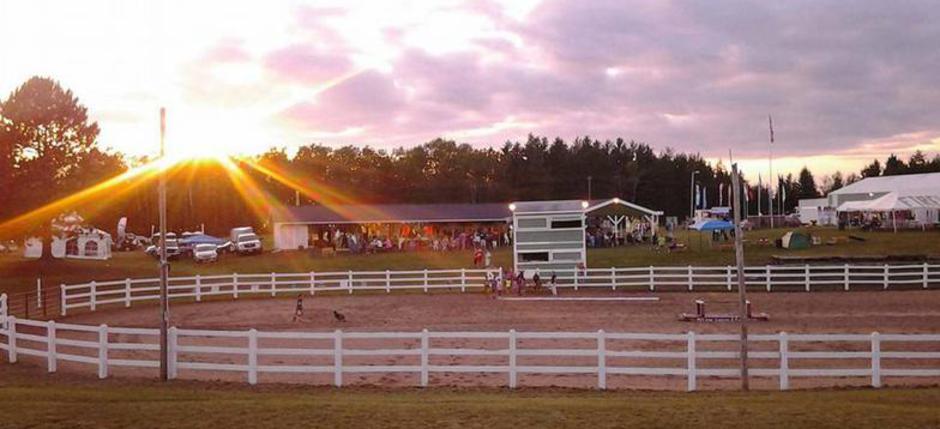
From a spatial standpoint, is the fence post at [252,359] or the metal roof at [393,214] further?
the metal roof at [393,214]

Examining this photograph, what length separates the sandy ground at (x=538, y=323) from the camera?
51.6 ft

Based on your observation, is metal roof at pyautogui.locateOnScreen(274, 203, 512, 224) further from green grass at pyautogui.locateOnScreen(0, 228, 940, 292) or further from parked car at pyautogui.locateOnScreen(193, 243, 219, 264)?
parked car at pyautogui.locateOnScreen(193, 243, 219, 264)

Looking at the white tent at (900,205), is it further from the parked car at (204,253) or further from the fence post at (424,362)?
the fence post at (424,362)

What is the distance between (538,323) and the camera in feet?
76.9

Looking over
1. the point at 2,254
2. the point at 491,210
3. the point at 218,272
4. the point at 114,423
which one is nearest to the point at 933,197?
the point at 491,210

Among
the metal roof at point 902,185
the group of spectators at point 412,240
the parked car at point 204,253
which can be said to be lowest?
the parked car at point 204,253

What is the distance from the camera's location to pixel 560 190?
119m

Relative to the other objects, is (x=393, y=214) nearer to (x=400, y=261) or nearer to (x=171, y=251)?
(x=171, y=251)

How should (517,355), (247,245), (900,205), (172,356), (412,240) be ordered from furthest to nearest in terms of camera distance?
(412,240) → (900,205) → (247,245) → (517,355) → (172,356)

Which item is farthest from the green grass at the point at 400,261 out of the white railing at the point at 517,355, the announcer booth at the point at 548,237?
the white railing at the point at 517,355

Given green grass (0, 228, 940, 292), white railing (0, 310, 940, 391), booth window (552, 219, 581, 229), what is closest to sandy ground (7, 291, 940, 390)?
white railing (0, 310, 940, 391)

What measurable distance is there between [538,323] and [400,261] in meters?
27.3

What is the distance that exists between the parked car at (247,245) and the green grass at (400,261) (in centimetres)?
91

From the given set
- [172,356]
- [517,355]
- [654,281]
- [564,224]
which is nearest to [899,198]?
[654,281]
